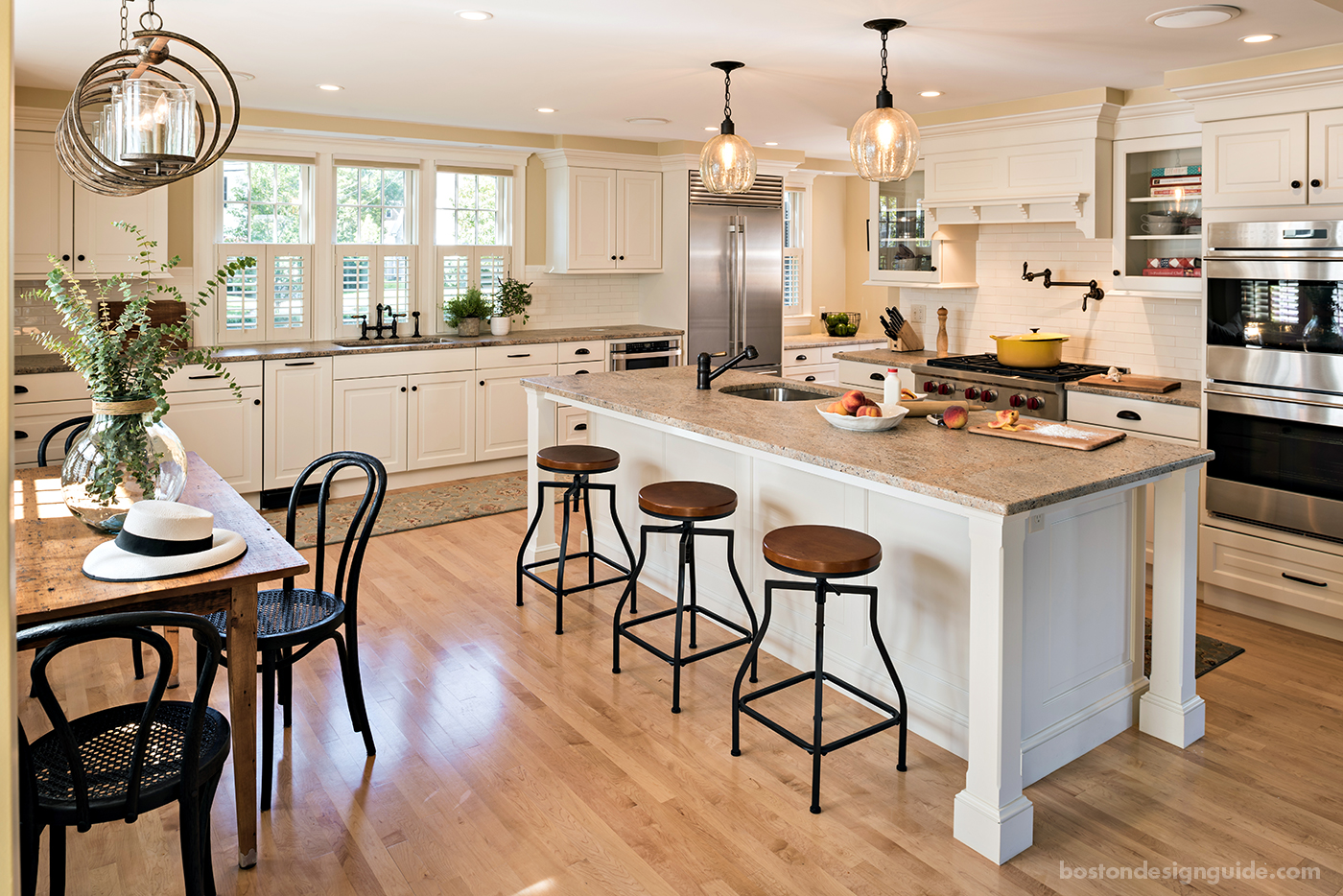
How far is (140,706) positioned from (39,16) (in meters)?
2.86

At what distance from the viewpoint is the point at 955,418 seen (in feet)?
11.3

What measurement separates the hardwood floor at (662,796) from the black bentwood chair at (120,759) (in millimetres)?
456

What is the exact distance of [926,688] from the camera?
3209mm

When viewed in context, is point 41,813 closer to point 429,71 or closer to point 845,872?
point 845,872

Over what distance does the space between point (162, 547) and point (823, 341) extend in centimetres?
651

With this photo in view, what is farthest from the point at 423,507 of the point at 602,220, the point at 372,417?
the point at 602,220

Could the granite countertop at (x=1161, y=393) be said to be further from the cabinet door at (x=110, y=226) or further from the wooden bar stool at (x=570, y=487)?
the cabinet door at (x=110, y=226)

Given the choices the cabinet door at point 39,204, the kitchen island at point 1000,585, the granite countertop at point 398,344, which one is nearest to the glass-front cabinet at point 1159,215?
the kitchen island at point 1000,585

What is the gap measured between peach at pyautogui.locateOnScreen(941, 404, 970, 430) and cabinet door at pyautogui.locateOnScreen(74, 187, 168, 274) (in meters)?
4.51

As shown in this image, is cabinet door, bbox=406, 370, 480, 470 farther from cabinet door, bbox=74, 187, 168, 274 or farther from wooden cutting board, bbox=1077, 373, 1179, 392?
wooden cutting board, bbox=1077, 373, 1179, 392

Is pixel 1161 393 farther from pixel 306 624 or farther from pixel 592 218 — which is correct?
pixel 592 218

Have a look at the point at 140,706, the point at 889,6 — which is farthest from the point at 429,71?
the point at 140,706

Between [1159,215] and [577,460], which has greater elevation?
[1159,215]

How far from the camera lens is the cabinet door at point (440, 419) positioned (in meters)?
6.62
